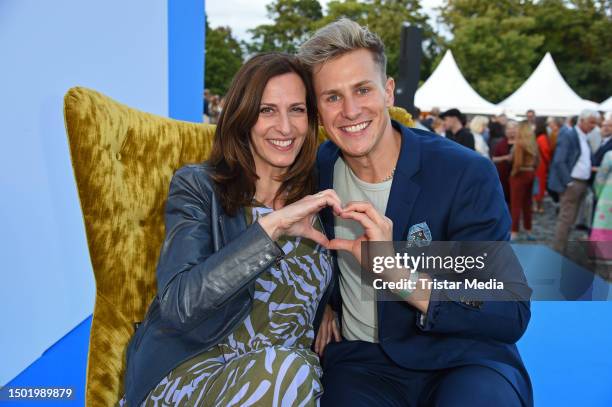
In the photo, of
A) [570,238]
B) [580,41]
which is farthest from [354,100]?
[580,41]

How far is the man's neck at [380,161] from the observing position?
A: 5.70 feet

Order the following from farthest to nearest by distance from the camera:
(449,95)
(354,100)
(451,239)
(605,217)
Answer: (449,95)
(605,217)
(354,100)
(451,239)

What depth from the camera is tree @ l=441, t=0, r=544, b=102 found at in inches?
1303

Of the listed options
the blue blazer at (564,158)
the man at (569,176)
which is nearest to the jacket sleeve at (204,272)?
the man at (569,176)

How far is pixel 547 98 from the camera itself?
1694cm

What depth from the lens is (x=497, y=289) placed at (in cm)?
150

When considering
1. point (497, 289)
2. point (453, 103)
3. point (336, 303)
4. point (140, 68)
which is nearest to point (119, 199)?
point (336, 303)

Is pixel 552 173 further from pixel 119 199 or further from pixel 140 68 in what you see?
pixel 119 199

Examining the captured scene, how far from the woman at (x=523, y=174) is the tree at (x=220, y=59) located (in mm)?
24711

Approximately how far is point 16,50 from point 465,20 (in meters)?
37.7

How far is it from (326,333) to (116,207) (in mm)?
782

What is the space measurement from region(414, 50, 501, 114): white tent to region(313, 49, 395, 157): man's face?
48.4ft

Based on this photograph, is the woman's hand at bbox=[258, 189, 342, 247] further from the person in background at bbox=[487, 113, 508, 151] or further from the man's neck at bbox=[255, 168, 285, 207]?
the person in background at bbox=[487, 113, 508, 151]

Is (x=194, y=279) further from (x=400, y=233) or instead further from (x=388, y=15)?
(x=388, y=15)
